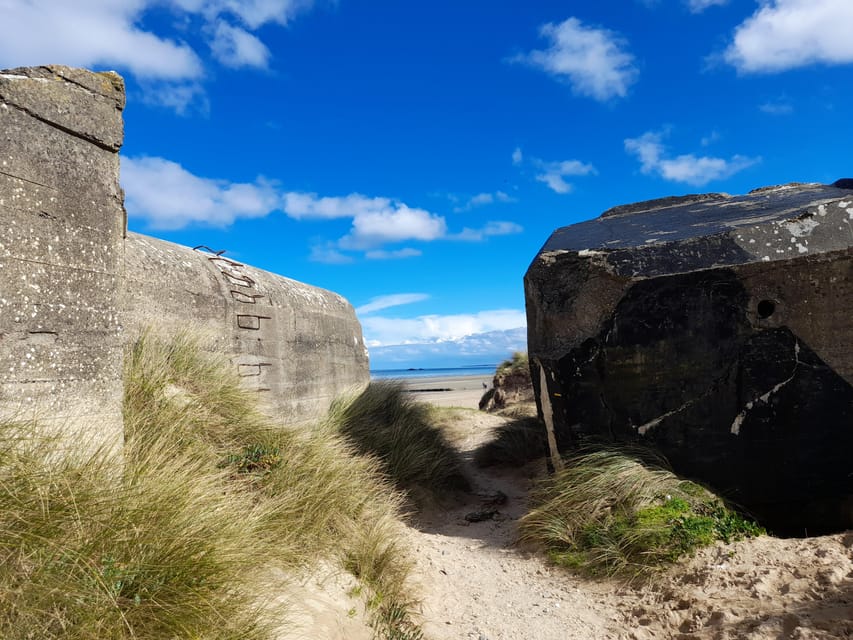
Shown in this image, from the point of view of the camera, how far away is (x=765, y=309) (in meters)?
4.09

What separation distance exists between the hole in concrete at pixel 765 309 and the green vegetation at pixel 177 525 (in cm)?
298

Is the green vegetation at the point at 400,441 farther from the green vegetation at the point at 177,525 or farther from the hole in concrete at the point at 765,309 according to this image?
the hole in concrete at the point at 765,309

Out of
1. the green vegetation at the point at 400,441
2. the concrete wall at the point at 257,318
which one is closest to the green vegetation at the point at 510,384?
the concrete wall at the point at 257,318

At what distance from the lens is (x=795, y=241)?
159 inches

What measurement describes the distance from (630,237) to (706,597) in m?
2.79

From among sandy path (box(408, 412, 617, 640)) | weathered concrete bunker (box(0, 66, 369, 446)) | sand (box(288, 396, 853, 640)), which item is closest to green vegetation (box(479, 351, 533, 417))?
sandy path (box(408, 412, 617, 640))

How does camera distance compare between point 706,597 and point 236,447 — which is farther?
point 236,447

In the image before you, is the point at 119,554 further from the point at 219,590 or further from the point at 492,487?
the point at 492,487

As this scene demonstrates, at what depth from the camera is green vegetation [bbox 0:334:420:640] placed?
79.0 inches

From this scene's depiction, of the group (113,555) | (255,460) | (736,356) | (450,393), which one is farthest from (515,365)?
(450,393)

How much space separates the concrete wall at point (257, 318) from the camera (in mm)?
5020

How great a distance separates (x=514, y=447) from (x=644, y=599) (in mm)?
3916

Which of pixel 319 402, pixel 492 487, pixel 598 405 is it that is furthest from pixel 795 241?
pixel 319 402

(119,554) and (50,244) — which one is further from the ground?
(50,244)
